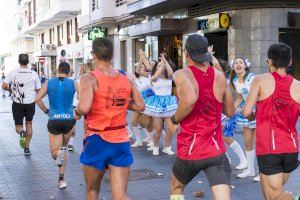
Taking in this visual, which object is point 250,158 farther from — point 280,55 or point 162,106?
point 280,55

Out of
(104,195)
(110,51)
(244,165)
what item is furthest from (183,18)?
(110,51)

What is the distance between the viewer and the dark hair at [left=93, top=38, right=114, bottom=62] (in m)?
4.51

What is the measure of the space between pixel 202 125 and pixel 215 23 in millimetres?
15193

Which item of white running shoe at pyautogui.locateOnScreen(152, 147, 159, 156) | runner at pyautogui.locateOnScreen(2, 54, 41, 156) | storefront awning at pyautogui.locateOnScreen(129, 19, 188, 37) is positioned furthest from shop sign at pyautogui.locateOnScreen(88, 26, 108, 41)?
white running shoe at pyautogui.locateOnScreen(152, 147, 159, 156)

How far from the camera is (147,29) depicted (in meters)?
22.9

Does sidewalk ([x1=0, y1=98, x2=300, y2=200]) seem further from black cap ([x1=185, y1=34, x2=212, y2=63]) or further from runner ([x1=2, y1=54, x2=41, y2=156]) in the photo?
black cap ([x1=185, y1=34, x2=212, y2=63])

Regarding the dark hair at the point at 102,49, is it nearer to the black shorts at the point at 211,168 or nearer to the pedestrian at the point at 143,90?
the black shorts at the point at 211,168

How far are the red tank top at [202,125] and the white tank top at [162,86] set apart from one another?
544cm

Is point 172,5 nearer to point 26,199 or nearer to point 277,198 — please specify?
point 26,199

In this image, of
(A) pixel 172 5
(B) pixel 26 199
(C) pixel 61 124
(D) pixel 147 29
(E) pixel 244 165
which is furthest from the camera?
(D) pixel 147 29

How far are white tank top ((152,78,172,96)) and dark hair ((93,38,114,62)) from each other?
517 cm

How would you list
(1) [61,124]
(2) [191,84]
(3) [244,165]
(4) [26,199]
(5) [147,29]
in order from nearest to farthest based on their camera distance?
(2) [191,84] → (4) [26,199] → (1) [61,124] → (3) [244,165] → (5) [147,29]

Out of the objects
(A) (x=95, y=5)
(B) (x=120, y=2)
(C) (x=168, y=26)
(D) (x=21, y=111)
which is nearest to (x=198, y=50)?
(D) (x=21, y=111)

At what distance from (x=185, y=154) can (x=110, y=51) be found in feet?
3.67
